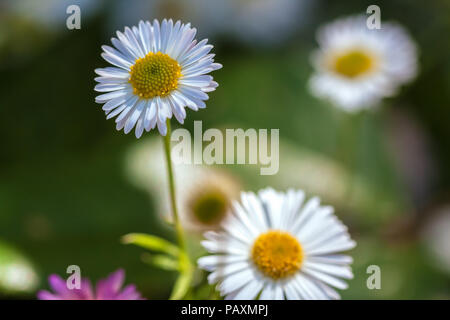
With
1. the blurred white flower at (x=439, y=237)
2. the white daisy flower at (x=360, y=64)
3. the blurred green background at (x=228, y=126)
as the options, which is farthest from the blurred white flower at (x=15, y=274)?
the blurred white flower at (x=439, y=237)

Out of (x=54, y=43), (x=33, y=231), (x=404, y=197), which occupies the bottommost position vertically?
(x=33, y=231)

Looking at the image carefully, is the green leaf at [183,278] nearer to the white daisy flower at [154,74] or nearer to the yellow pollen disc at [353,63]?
the white daisy flower at [154,74]

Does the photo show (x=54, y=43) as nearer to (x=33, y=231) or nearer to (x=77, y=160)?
(x=77, y=160)

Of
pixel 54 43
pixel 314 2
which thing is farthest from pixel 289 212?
pixel 314 2

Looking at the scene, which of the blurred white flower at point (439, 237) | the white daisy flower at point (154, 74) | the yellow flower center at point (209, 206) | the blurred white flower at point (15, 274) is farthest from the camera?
the blurred white flower at point (439, 237)

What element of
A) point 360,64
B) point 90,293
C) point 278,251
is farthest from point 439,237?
point 90,293

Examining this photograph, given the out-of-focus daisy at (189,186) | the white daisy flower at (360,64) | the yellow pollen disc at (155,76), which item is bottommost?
the yellow pollen disc at (155,76)

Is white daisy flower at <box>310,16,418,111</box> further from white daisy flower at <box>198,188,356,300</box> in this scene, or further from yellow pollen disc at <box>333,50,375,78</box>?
white daisy flower at <box>198,188,356,300</box>
